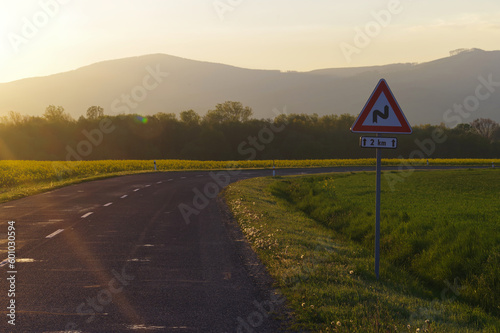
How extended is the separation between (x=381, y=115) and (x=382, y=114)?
2cm

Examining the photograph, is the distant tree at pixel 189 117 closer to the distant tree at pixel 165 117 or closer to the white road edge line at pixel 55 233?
the distant tree at pixel 165 117

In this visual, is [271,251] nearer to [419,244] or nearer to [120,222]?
[419,244]

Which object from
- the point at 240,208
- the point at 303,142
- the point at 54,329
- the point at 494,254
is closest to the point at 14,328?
the point at 54,329

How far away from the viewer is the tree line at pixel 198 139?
97.3 meters

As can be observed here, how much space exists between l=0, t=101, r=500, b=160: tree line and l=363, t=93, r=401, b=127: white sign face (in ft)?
298

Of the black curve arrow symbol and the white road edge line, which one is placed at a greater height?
the black curve arrow symbol

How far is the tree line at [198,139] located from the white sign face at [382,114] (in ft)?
298

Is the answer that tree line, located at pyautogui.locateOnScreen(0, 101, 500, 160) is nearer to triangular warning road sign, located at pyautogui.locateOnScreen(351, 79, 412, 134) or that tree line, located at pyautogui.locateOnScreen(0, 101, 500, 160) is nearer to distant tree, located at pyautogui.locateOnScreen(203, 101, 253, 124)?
distant tree, located at pyautogui.locateOnScreen(203, 101, 253, 124)

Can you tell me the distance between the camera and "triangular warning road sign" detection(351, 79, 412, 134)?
750cm

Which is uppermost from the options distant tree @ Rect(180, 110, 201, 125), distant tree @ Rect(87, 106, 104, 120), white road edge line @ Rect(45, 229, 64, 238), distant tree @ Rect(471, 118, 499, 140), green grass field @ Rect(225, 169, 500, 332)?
distant tree @ Rect(87, 106, 104, 120)

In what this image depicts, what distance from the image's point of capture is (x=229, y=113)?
397 ft

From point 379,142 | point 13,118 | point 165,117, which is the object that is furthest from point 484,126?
point 379,142

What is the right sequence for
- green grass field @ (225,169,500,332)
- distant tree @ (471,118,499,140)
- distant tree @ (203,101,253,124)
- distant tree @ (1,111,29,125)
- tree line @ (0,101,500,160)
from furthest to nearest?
distant tree @ (471,118,499,140)
distant tree @ (203,101,253,124)
distant tree @ (1,111,29,125)
tree line @ (0,101,500,160)
green grass field @ (225,169,500,332)

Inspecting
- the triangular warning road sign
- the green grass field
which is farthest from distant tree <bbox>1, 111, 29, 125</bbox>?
the triangular warning road sign
